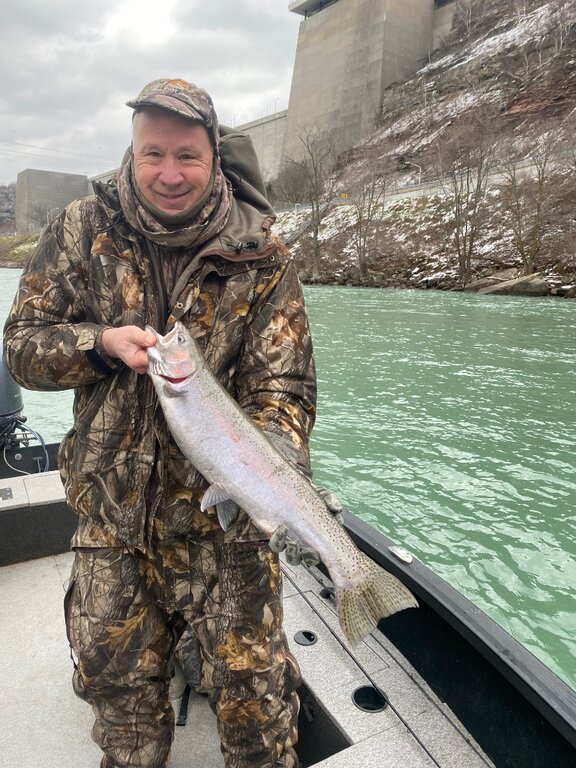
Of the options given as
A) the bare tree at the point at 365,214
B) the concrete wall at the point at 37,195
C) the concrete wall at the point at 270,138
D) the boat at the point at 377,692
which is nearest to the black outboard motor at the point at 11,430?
the boat at the point at 377,692

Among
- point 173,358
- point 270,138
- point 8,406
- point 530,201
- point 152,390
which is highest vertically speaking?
point 270,138

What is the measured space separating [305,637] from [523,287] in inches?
1095

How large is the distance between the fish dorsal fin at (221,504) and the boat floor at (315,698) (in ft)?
3.85

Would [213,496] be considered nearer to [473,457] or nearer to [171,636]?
[171,636]

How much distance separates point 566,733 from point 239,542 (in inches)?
55.6

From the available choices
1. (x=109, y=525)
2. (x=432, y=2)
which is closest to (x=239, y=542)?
(x=109, y=525)

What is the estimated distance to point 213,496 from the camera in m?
2.14

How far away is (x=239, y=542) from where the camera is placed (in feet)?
7.64

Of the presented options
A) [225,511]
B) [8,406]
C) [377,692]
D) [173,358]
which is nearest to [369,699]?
[377,692]

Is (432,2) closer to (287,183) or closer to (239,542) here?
(287,183)

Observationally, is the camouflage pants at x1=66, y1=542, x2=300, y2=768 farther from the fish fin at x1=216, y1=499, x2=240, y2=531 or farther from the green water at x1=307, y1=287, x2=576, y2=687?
the green water at x1=307, y1=287, x2=576, y2=687

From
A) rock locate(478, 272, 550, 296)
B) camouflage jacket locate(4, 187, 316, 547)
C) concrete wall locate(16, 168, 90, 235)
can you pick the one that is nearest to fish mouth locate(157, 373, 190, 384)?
camouflage jacket locate(4, 187, 316, 547)

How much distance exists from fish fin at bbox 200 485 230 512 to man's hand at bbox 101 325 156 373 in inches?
19.5

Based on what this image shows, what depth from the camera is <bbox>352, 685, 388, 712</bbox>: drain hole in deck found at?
9.25ft
